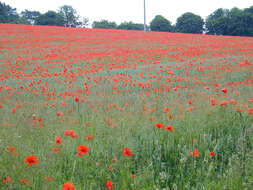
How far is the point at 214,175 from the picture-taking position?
7.85 feet

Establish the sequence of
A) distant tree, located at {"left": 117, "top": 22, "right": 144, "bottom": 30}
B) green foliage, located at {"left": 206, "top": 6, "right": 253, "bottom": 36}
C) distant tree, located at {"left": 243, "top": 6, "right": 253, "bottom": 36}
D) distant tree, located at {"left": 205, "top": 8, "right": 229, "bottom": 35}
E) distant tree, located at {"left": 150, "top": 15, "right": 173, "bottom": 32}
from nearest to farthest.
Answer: distant tree, located at {"left": 243, "top": 6, "right": 253, "bottom": 36} < green foliage, located at {"left": 206, "top": 6, "right": 253, "bottom": 36} < distant tree, located at {"left": 205, "top": 8, "right": 229, "bottom": 35} < distant tree, located at {"left": 150, "top": 15, "right": 173, "bottom": 32} < distant tree, located at {"left": 117, "top": 22, "right": 144, "bottom": 30}

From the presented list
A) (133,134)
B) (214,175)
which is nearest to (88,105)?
(133,134)

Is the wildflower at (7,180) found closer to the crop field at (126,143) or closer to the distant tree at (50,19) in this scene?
the crop field at (126,143)

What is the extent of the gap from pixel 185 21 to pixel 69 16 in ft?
90.3

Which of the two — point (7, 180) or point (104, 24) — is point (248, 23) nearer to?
point (104, 24)

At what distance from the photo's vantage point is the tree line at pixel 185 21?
1804 inches

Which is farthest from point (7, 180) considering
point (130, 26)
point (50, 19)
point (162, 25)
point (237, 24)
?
point (162, 25)

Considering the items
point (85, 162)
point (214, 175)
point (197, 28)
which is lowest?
point (214, 175)

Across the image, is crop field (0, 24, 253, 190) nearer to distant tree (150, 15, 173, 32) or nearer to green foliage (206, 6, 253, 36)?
green foliage (206, 6, 253, 36)

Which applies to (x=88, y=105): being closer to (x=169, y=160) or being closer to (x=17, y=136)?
(x=17, y=136)

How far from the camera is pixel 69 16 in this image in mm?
60781

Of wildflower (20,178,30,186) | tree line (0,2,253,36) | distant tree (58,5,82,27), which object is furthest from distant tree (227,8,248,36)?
wildflower (20,178,30,186)

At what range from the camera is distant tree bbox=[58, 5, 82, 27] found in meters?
57.8

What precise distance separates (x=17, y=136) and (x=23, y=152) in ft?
1.60
